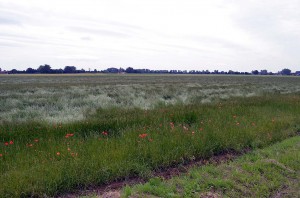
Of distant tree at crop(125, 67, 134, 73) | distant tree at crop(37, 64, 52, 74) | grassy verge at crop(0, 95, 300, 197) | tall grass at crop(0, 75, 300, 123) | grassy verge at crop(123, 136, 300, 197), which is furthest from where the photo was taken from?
distant tree at crop(125, 67, 134, 73)

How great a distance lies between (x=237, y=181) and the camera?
513 centimetres

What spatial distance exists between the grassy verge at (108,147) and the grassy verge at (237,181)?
0.71 m

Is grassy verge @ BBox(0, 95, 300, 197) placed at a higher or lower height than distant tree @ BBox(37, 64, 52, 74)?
lower

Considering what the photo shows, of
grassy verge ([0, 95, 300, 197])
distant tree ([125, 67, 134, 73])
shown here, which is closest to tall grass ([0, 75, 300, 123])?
grassy verge ([0, 95, 300, 197])

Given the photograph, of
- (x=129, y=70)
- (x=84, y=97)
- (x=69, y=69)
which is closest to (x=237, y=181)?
(x=84, y=97)

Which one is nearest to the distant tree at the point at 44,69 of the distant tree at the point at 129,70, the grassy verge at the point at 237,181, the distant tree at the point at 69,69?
the distant tree at the point at 69,69

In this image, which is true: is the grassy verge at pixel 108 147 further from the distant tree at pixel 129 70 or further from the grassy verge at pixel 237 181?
the distant tree at pixel 129 70

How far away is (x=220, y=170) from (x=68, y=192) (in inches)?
126

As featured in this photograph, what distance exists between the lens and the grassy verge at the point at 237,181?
4645 millimetres

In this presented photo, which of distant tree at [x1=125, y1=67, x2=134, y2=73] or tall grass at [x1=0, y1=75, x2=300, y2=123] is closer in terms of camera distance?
tall grass at [x1=0, y1=75, x2=300, y2=123]

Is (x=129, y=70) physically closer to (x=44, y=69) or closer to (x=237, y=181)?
(x=44, y=69)

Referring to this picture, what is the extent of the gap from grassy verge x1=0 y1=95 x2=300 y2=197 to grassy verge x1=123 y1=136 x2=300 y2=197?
71cm

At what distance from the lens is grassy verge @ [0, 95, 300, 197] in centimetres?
486

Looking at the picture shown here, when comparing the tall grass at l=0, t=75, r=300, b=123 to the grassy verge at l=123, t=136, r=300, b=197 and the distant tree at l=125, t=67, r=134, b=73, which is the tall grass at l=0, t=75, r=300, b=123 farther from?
the distant tree at l=125, t=67, r=134, b=73
